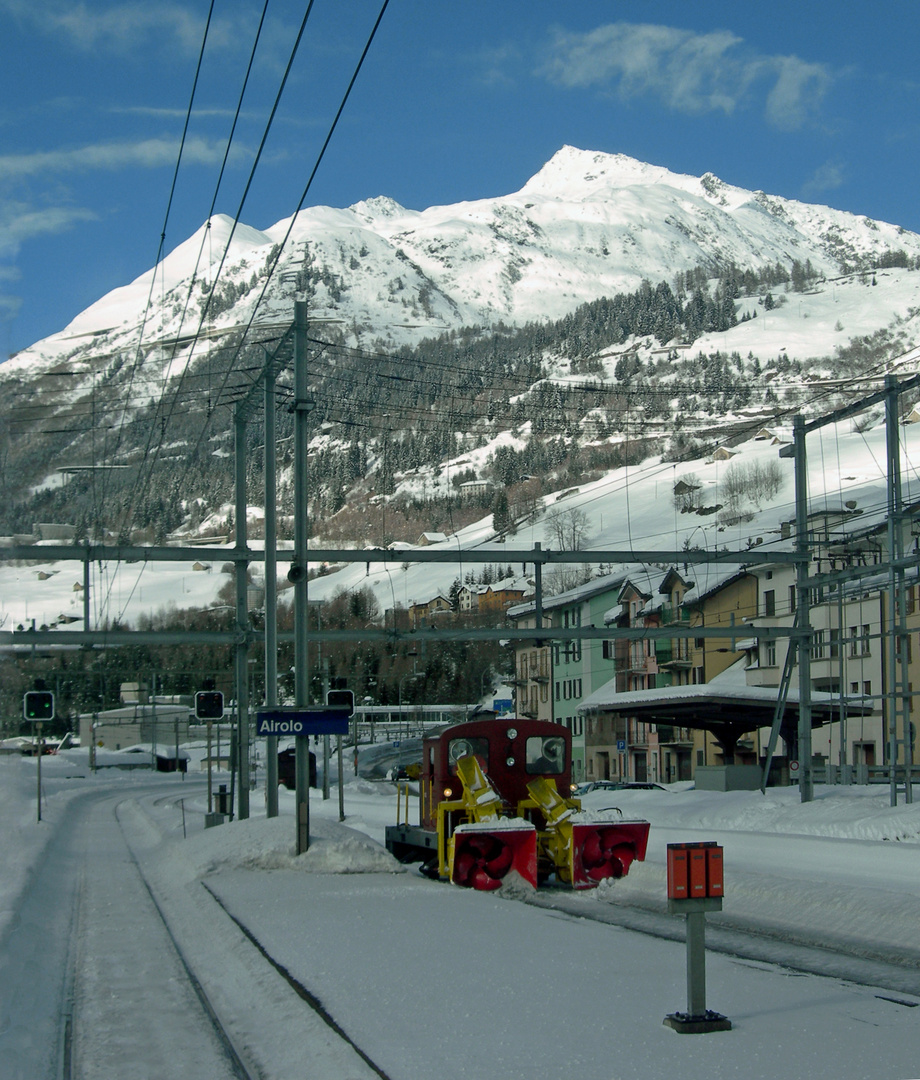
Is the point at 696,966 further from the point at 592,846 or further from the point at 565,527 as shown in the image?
the point at 565,527

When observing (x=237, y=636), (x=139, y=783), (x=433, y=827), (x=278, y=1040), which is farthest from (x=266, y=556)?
(x=139, y=783)

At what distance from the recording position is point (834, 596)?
99.0 ft

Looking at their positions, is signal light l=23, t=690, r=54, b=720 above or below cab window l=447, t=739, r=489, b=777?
above

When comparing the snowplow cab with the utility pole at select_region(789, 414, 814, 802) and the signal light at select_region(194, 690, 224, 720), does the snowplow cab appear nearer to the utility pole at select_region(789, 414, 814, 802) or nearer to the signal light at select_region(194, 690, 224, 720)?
the signal light at select_region(194, 690, 224, 720)

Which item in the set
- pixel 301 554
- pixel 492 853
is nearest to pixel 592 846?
pixel 492 853

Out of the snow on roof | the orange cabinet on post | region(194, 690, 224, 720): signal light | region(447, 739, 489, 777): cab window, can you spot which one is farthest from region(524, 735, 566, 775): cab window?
the snow on roof

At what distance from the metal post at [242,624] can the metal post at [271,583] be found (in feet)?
9.68

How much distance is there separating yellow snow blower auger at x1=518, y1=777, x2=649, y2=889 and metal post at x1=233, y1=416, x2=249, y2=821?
38.9 feet

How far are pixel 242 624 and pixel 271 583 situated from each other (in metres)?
4.63

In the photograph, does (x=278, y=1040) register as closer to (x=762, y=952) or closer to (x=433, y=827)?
(x=762, y=952)

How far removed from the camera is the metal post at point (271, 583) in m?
23.7

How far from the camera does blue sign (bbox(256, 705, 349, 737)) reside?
786 inches

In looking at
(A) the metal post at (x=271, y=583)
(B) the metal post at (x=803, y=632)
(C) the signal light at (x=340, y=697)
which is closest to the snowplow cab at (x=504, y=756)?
(A) the metal post at (x=271, y=583)

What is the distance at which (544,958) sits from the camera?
11.0 metres
